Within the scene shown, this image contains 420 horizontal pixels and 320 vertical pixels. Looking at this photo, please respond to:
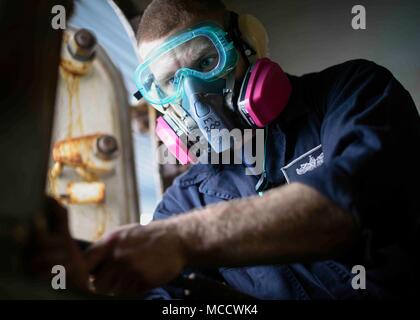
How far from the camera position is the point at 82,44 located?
1737 millimetres

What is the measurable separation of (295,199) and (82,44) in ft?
4.64

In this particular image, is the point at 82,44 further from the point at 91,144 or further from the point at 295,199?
the point at 295,199

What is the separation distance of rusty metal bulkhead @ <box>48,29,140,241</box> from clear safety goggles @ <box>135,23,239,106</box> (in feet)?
2.23

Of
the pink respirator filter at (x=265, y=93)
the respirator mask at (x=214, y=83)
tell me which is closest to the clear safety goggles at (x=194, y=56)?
the respirator mask at (x=214, y=83)

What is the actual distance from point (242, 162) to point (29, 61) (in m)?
0.87

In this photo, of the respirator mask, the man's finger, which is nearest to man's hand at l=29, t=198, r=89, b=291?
the man's finger

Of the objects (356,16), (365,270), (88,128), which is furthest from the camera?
(88,128)

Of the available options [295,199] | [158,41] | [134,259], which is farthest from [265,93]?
[134,259]

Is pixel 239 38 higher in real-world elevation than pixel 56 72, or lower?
higher

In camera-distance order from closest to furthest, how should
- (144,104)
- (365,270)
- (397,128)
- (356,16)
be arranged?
(397,128), (365,270), (356,16), (144,104)

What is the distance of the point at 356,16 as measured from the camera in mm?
1638

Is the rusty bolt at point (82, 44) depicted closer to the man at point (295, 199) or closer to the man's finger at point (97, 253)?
the man at point (295, 199)
